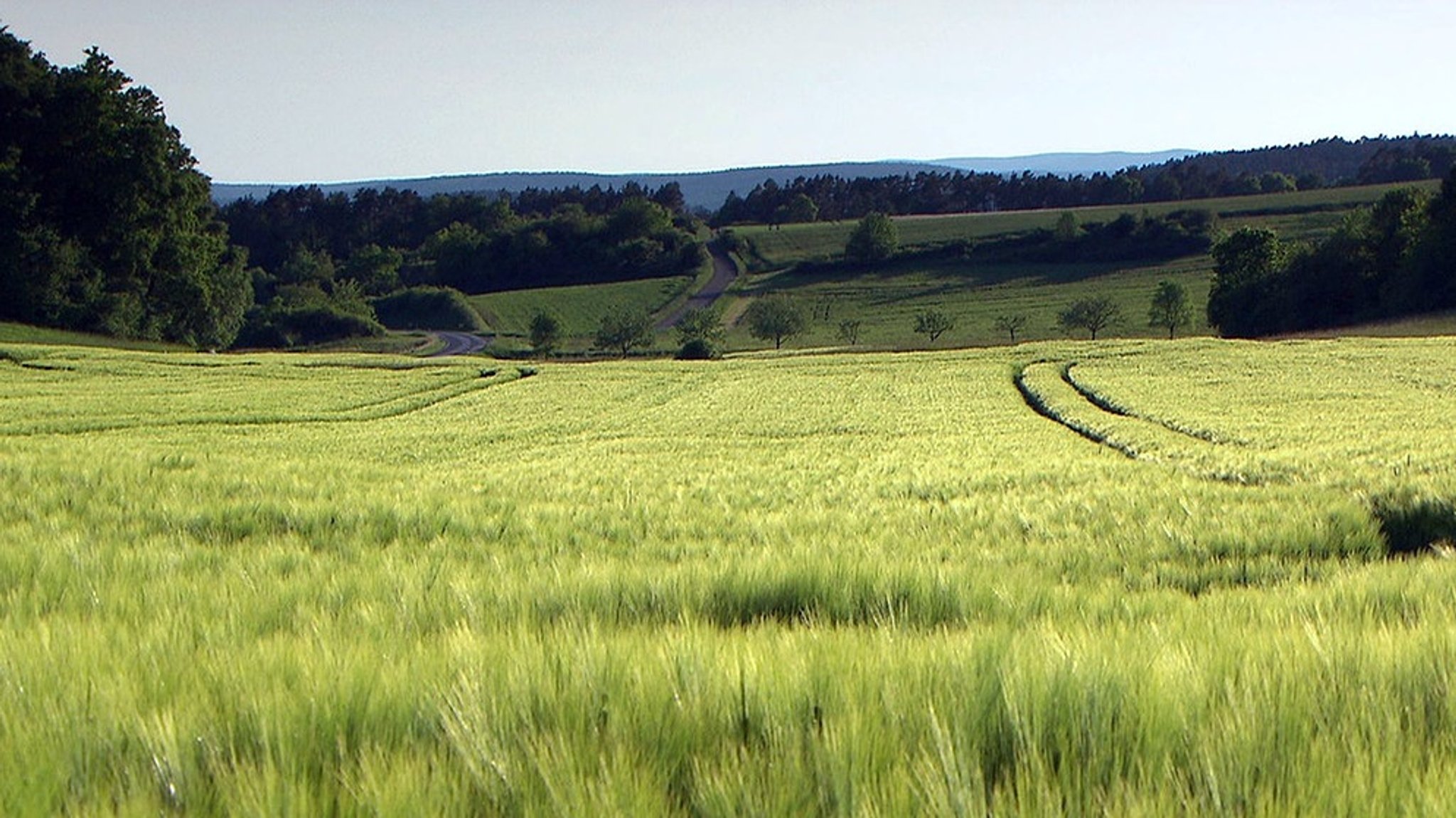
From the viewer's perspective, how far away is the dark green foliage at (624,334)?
4163 inches

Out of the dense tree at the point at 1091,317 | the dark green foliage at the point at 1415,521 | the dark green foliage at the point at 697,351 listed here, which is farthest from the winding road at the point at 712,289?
the dark green foliage at the point at 1415,521

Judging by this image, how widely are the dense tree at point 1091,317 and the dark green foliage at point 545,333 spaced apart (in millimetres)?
49532

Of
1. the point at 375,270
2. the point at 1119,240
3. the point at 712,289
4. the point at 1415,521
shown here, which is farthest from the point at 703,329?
the point at 1415,521

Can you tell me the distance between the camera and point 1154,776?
1.96m

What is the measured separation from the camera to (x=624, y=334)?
347 ft

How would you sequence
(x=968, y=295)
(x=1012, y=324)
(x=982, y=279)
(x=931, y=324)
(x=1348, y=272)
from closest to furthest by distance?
(x=1348, y=272)
(x=931, y=324)
(x=1012, y=324)
(x=968, y=295)
(x=982, y=279)

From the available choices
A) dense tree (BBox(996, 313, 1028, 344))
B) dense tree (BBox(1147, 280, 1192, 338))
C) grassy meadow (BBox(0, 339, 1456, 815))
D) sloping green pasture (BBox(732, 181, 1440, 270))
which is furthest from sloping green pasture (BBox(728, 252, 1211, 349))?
grassy meadow (BBox(0, 339, 1456, 815))

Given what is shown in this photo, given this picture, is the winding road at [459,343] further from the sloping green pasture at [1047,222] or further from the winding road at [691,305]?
the sloping green pasture at [1047,222]

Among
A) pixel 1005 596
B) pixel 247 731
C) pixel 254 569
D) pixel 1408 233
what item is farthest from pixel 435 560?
pixel 1408 233

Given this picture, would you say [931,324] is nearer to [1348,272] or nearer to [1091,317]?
[1091,317]

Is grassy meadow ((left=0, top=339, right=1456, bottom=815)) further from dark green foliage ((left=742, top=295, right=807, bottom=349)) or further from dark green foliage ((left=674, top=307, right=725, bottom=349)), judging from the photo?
dark green foliage ((left=742, top=295, right=807, bottom=349))

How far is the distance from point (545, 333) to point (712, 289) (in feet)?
185

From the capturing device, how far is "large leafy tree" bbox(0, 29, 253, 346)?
70125 mm

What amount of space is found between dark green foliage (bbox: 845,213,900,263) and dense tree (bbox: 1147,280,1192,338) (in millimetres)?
67599
